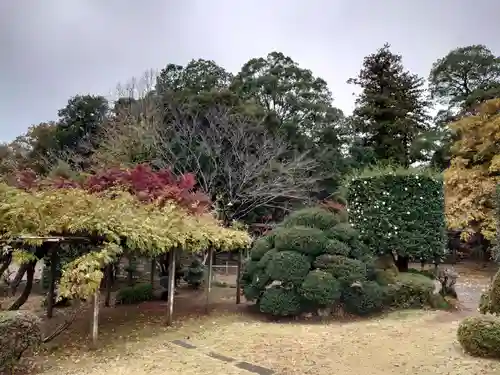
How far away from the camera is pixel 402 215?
968 centimetres

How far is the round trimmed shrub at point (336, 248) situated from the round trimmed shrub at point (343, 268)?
0.11 m

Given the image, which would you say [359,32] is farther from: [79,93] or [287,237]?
[79,93]

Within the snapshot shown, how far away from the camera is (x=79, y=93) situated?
71.0 feet

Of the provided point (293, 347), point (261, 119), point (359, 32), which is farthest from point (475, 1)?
point (261, 119)

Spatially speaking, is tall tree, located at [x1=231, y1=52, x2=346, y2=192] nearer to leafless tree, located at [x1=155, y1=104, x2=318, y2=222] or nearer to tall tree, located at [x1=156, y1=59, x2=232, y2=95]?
tall tree, located at [x1=156, y1=59, x2=232, y2=95]

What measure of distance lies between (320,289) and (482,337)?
10.5 feet

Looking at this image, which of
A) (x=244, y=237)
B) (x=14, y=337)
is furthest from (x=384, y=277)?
(x=14, y=337)

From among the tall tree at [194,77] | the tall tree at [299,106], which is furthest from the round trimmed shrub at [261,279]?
the tall tree at [194,77]

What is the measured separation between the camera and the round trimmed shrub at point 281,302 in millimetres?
8312

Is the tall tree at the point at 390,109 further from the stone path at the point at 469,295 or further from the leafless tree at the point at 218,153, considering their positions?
the stone path at the point at 469,295

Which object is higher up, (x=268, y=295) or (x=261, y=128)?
(x=261, y=128)

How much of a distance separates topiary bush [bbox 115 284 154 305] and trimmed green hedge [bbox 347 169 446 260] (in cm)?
556

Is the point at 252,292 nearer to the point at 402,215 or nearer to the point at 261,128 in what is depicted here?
the point at 402,215

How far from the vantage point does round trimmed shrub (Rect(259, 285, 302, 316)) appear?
8.31m
